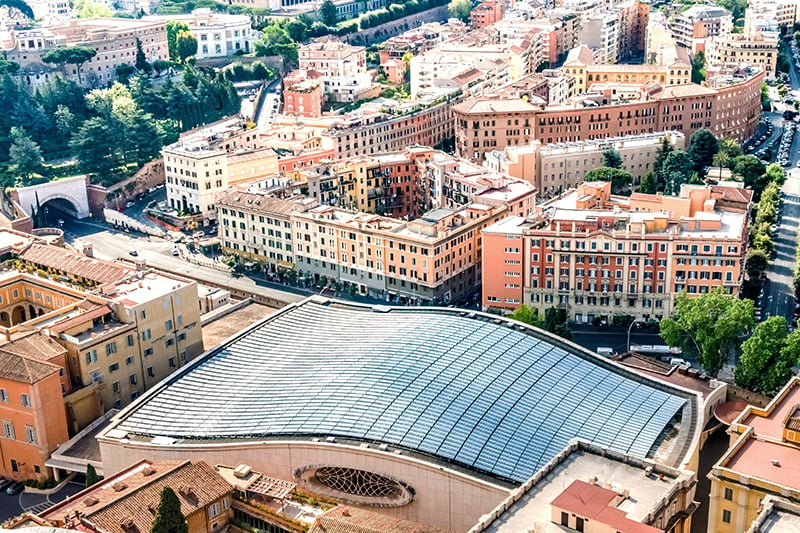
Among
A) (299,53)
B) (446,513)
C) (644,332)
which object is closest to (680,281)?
(644,332)

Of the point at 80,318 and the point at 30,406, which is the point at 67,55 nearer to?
the point at 80,318

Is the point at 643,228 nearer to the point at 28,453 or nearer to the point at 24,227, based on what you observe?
the point at 28,453

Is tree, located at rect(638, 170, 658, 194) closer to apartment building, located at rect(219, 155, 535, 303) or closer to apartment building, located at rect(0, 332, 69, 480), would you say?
apartment building, located at rect(219, 155, 535, 303)

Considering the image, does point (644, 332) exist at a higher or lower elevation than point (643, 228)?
lower

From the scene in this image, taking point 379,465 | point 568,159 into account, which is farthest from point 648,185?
point 379,465

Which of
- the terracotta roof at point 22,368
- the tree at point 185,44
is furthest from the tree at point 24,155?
the terracotta roof at point 22,368
